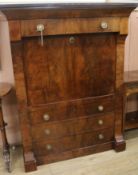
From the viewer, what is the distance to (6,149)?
6.44 feet

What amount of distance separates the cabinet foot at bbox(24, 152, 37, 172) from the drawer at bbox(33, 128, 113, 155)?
6cm

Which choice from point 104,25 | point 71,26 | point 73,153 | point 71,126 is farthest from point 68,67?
point 73,153

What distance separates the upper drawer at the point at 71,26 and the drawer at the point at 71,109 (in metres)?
0.61

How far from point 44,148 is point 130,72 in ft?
Result: 4.10

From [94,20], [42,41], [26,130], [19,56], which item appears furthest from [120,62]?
[26,130]

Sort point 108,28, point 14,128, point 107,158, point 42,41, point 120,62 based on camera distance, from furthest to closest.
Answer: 1. point 14,128
2. point 107,158
3. point 120,62
4. point 108,28
5. point 42,41

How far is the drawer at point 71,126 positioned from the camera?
76.0 inches

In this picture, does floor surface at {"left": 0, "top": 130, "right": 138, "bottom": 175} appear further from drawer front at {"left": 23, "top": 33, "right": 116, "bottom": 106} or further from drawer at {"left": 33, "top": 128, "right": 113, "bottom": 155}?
drawer front at {"left": 23, "top": 33, "right": 116, "bottom": 106}

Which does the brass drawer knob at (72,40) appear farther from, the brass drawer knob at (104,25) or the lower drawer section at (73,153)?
the lower drawer section at (73,153)

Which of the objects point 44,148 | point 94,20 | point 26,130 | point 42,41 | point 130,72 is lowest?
point 44,148

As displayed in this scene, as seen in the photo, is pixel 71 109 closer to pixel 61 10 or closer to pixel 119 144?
pixel 119 144

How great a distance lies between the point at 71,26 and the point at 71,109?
72 cm

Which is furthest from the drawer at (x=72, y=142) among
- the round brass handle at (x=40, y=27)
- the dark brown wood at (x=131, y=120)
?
the round brass handle at (x=40, y=27)

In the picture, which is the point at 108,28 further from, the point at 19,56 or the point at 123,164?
the point at 123,164
